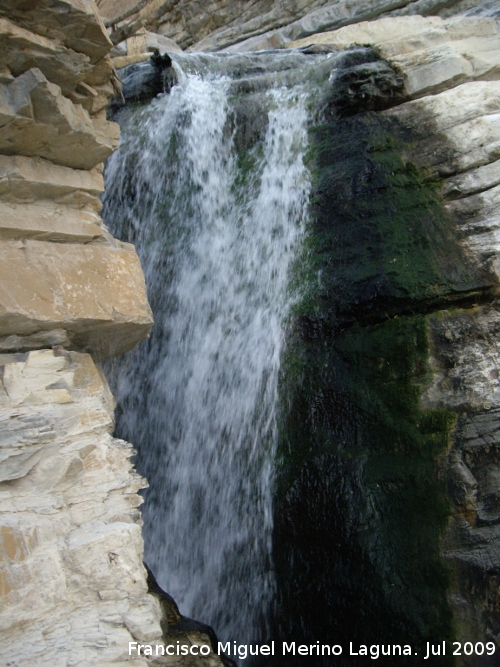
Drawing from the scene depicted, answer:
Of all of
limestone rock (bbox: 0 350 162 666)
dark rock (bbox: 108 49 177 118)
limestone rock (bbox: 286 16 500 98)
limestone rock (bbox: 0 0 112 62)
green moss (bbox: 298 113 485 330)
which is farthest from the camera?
dark rock (bbox: 108 49 177 118)

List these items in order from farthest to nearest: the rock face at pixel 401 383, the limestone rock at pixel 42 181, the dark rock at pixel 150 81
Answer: the dark rock at pixel 150 81 → the rock face at pixel 401 383 → the limestone rock at pixel 42 181

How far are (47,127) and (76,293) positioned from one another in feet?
2.63

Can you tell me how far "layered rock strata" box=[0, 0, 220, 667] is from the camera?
2613 millimetres

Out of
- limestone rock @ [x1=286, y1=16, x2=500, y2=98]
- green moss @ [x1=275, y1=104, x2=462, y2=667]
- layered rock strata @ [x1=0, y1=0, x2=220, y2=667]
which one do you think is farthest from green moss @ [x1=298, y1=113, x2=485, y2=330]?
layered rock strata @ [x1=0, y1=0, x2=220, y2=667]

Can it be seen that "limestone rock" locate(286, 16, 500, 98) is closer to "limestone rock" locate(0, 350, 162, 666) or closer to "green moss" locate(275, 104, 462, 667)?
Result: "green moss" locate(275, 104, 462, 667)

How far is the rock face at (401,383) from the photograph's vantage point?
3.58m

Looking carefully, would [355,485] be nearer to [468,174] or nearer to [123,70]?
[468,174]

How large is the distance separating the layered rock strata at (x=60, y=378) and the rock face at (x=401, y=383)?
1.16m

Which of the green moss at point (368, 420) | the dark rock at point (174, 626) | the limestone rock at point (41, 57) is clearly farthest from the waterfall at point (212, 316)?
the limestone rock at point (41, 57)

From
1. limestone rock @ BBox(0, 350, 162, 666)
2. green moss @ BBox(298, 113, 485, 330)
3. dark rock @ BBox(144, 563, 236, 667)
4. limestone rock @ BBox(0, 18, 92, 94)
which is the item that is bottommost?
dark rock @ BBox(144, 563, 236, 667)

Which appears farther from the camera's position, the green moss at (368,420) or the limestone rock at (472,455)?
the green moss at (368,420)

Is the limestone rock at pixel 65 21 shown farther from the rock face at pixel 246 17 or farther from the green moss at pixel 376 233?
the rock face at pixel 246 17

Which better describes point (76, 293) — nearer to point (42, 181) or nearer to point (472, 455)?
point (42, 181)

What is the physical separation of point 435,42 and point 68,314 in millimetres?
5111
